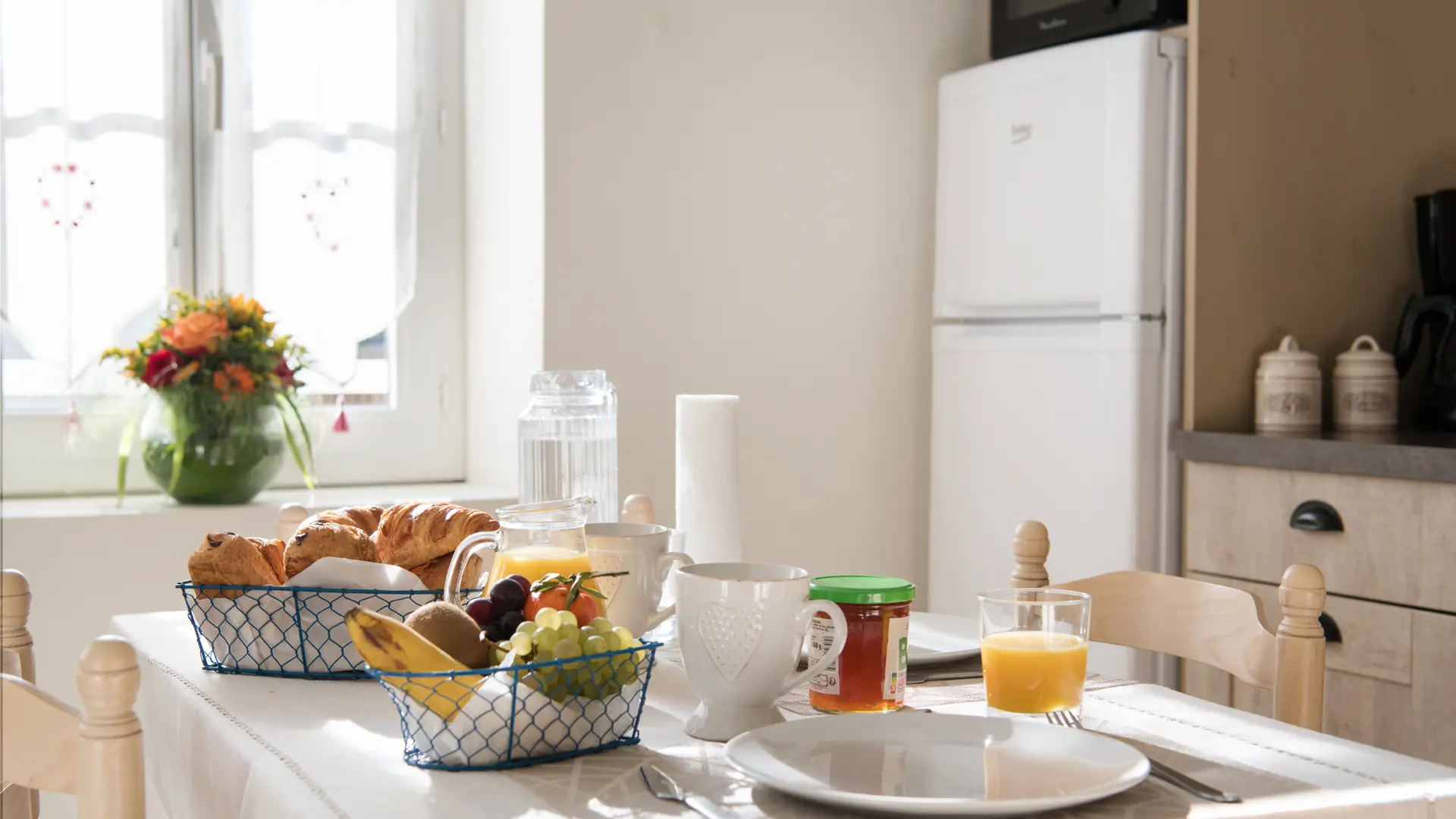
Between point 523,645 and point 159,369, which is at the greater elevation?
point 159,369

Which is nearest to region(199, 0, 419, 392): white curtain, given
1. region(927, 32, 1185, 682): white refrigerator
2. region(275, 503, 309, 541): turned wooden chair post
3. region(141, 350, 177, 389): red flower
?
region(141, 350, 177, 389): red flower

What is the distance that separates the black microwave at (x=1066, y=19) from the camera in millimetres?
2285

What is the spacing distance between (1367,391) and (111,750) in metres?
2.07

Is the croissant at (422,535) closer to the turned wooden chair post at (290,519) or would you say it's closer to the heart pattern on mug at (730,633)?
the heart pattern on mug at (730,633)

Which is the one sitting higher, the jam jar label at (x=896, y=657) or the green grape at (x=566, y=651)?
the green grape at (x=566, y=651)

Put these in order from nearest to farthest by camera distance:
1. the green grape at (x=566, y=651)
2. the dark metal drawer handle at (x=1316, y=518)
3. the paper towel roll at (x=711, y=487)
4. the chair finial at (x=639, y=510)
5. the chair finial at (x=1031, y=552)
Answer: the green grape at (x=566, y=651) < the paper towel roll at (x=711, y=487) < the chair finial at (x=1031, y=552) < the chair finial at (x=639, y=510) < the dark metal drawer handle at (x=1316, y=518)

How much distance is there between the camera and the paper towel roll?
1.29 meters

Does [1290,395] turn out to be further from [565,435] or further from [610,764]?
[610,764]

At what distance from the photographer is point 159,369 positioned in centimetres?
215

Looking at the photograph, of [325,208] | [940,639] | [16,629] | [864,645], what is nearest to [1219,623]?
[940,639]

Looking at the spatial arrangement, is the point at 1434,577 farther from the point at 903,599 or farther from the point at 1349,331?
the point at 903,599

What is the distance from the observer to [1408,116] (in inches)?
95.3

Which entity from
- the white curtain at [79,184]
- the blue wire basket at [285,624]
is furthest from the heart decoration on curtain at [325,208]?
the blue wire basket at [285,624]

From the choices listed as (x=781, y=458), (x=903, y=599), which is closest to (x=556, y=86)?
(x=781, y=458)
